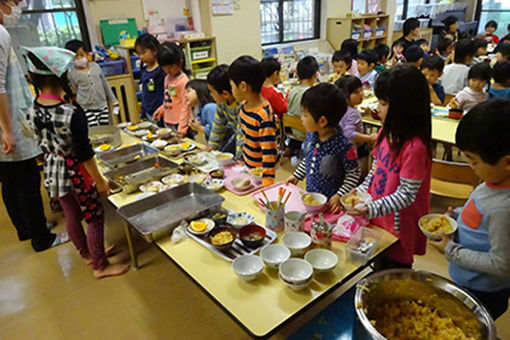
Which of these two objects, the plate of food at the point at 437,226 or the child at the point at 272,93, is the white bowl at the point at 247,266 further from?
the child at the point at 272,93

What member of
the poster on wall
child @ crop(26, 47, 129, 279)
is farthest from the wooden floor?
the poster on wall

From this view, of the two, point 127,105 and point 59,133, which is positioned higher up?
point 59,133

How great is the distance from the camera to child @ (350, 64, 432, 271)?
4.07 feet

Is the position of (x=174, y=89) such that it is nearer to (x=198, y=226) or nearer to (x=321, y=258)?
(x=198, y=226)

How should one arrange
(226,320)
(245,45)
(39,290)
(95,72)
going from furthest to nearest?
(245,45), (95,72), (39,290), (226,320)

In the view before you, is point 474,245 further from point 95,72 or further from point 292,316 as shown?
point 95,72

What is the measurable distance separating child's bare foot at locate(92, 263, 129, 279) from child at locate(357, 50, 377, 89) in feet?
10.4

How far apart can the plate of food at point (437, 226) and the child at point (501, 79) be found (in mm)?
2079

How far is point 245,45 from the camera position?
540 cm

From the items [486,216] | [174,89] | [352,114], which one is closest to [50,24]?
[174,89]

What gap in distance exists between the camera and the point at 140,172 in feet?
6.79

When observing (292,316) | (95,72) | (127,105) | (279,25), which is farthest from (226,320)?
(279,25)

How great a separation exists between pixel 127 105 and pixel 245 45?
206 cm

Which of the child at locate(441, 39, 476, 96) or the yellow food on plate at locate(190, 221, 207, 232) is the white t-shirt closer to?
the child at locate(441, 39, 476, 96)
